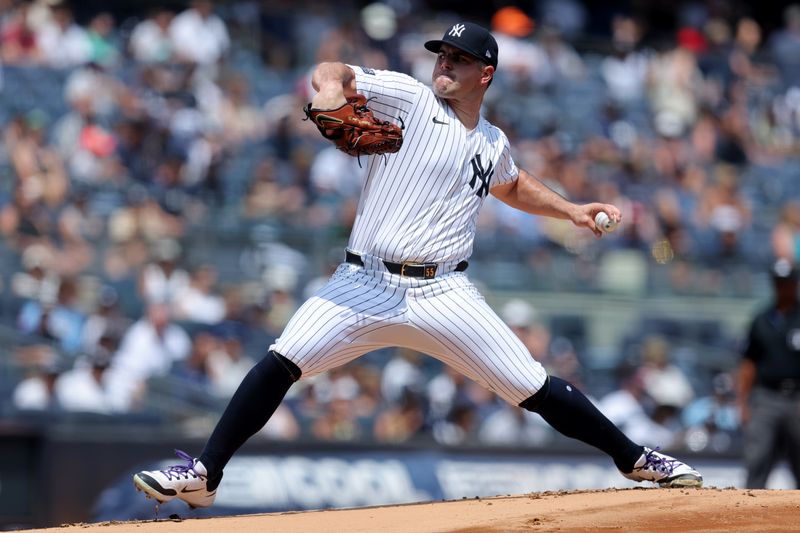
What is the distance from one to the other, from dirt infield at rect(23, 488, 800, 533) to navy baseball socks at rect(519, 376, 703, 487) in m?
0.16

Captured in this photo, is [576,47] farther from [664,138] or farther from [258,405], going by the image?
[258,405]

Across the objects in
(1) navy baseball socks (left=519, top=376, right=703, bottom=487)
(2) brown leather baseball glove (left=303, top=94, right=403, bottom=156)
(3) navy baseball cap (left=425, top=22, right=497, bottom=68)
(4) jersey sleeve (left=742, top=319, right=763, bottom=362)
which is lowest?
(1) navy baseball socks (left=519, top=376, right=703, bottom=487)

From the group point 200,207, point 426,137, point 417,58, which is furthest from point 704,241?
point 426,137

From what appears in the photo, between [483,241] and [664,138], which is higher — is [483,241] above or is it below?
below

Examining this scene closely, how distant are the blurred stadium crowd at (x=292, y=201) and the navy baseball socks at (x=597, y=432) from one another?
400cm

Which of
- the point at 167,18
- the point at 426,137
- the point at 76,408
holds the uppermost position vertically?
the point at 167,18

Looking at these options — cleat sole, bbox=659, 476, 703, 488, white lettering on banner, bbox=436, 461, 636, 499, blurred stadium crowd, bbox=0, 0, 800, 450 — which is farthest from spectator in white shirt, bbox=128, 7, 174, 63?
cleat sole, bbox=659, 476, 703, 488

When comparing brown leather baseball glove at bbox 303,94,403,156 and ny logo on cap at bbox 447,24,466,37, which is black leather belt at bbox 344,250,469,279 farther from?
ny logo on cap at bbox 447,24,466,37

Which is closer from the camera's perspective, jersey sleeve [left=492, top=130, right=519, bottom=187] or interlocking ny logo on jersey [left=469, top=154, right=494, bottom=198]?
interlocking ny logo on jersey [left=469, top=154, right=494, bottom=198]

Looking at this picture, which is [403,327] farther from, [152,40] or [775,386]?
[152,40]

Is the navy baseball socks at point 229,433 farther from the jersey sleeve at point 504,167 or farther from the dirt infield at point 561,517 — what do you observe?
the jersey sleeve at point 504,167

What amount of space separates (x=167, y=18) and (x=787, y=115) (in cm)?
697

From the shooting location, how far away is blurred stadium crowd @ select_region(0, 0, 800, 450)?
9.22m

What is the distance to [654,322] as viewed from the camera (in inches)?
422
